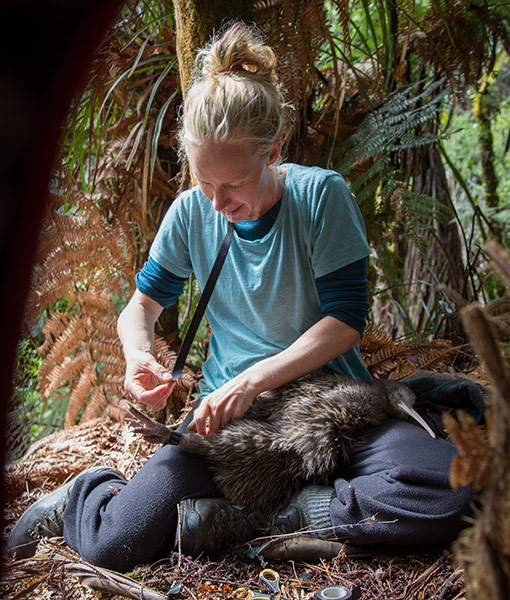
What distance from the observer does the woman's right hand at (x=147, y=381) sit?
1812 mm

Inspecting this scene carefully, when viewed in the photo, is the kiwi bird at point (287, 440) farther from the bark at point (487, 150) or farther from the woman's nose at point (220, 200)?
the bark at point (487, 150)

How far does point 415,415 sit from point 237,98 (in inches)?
50.1

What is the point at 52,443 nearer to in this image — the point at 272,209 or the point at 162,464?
the point at 162,464

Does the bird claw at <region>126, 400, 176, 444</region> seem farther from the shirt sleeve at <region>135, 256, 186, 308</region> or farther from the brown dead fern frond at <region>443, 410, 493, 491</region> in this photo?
the brown dead fern frond at <region>443, 410, 493, 491</region>

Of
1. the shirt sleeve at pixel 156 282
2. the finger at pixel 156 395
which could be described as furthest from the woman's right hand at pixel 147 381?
the shirt sleeve at pixel 156 282

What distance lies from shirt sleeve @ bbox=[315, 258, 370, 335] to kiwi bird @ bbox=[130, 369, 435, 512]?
0.25 m

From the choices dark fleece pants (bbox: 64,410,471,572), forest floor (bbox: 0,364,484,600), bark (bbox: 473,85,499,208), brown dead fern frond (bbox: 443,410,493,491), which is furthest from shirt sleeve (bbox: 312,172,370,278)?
bark (bbox: 473,85,499,208)

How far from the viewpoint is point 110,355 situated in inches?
110

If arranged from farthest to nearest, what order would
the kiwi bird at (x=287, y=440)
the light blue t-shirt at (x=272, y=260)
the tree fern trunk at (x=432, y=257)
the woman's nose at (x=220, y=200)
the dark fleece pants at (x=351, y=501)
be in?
1. the tree fern trunk at (x=432, y=257)
2. the light blue t-shirt at (x=272, y=260)
3. the woman's nose at (x=220, y=200)
4. the kiwi bird at (x=287, y=440)
5. the dark fleece pants at (x=351, y=501)

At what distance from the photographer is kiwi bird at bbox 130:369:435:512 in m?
1.72

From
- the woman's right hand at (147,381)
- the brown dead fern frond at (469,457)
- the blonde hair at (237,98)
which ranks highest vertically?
the blonde hair at (237,98)

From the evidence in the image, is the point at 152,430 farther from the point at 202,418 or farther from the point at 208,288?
the point at 208,288

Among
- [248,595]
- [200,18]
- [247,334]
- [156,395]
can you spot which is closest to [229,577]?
[248,595]

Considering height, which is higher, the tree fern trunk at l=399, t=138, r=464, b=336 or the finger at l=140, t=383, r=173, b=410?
the tree fern trunk at l=399, t=138, r=464, b=336
